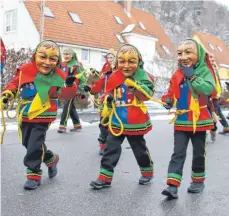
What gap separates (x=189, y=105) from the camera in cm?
468

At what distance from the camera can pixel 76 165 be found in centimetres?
603

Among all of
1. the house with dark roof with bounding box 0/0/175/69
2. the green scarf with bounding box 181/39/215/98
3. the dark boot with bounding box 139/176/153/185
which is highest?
the house with dark roof with bounding box 0/0/175/69

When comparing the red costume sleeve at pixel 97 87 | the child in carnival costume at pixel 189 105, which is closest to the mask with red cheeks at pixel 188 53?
the child in carnival costume at pixel 189 105

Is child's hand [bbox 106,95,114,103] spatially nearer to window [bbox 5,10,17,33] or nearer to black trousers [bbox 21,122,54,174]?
black trousers [bbox 21,122,54,174]

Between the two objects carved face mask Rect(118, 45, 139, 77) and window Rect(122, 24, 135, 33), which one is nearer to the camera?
carved face mask Rect(118, 45, 139, 77)

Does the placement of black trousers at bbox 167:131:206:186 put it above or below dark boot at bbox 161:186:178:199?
above

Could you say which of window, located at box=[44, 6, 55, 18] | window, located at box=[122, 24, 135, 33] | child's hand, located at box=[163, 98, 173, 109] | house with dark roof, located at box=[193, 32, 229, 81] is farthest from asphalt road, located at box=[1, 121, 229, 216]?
house with dark roof, located at box=[193, 32, 229, 81]

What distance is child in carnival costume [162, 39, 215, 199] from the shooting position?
4598 mm

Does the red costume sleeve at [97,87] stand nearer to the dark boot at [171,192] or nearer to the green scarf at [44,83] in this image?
the green scarf at [44,83]

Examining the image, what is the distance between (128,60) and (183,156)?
1261 mm

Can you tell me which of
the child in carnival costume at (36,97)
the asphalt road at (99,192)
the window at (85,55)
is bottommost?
the asphalt road at (99,192)

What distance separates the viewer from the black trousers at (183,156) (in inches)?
181

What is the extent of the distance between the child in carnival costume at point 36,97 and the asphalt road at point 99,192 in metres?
0.37

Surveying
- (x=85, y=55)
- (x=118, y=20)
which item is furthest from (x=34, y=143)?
(x=118, y=20)
